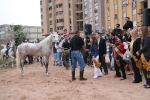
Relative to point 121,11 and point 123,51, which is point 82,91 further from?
point 121,11

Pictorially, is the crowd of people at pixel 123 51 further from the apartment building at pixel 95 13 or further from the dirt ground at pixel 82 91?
the apartment building at pixel 95 13

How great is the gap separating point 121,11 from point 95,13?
35.0ft

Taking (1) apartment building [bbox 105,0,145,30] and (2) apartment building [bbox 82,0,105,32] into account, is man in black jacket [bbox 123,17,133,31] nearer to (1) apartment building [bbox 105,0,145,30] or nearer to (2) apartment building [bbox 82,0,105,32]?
(1) apartment building [bbox 105,0,145,30]

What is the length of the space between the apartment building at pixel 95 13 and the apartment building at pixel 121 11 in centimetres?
216

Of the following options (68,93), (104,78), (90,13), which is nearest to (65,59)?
(104,78)

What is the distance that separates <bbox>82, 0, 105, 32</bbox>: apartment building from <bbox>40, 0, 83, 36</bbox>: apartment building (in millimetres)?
5251

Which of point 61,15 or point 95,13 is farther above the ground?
point 61,15

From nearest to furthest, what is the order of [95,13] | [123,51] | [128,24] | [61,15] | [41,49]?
[123,51], [128,24], [41,49], [95,13], [61,15]

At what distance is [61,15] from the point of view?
65062 mm

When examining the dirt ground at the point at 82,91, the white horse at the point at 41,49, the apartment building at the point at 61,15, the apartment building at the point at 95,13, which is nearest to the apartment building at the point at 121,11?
the apartment building at the point at 95,13

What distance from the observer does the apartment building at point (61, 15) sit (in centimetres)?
6225

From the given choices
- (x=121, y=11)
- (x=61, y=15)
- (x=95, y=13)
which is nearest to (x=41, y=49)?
(x=121, y=11)

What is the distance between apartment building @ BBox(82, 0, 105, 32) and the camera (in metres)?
50.8

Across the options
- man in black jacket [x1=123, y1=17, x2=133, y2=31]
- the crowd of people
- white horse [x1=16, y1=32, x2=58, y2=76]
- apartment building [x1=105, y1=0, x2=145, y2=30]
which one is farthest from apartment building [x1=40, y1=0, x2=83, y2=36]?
the crowd of people
